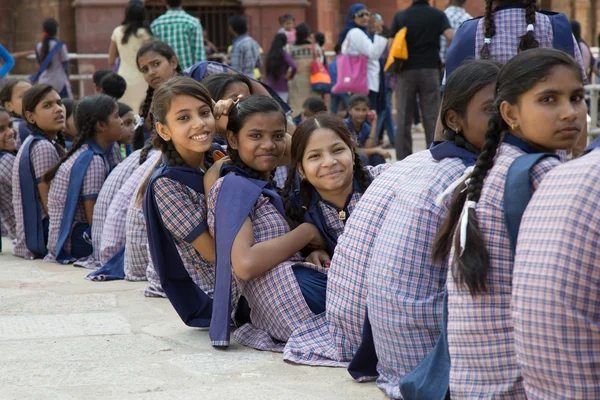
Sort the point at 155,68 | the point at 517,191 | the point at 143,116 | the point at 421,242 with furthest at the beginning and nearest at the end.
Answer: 1. the point at 143,116
2. the point at 155,68
3. the point at 421,242
4. the point at 517,191

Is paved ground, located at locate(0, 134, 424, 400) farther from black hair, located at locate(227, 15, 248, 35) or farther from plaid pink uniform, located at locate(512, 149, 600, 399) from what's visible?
black hair, located at locate(227, 15, 248, 35)

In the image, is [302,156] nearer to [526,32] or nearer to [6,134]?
[526,32]

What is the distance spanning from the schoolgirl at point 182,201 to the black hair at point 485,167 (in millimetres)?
1566

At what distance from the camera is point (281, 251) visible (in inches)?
158

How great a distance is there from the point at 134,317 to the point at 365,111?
15.0 ft

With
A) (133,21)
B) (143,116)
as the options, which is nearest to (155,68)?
(143,116)

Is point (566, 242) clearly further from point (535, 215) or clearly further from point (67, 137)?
point (67, 137)

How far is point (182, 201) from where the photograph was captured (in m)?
4.27

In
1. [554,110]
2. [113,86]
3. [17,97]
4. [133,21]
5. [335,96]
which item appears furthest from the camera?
[335,96]

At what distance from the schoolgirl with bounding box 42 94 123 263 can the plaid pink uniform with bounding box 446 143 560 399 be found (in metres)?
4.31

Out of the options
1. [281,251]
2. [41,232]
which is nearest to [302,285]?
[281,251]

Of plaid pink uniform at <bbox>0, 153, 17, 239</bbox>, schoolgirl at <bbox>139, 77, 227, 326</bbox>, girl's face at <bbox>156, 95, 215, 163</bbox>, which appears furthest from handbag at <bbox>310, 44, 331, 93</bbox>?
girl's face at <bbox>156, 95, 215, 163</bbox>

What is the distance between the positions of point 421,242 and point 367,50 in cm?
909

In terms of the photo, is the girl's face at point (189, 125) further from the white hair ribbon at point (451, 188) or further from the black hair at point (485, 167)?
the black hair at point (485, 167)
